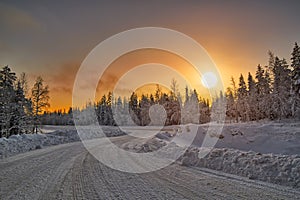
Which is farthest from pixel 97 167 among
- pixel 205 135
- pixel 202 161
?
pixel 205 135

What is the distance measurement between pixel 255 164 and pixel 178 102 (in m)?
52.4

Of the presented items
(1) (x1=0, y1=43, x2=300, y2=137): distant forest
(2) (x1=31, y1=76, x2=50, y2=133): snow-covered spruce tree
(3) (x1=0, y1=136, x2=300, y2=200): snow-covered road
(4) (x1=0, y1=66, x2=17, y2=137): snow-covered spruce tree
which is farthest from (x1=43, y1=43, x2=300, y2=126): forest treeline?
(4) (x1=0, y1=66, x2=17, y2=137): snow-covered spruce tree

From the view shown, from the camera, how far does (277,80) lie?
43031mm

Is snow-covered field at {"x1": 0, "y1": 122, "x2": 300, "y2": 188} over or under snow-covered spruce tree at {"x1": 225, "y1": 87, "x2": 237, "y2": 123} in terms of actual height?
under

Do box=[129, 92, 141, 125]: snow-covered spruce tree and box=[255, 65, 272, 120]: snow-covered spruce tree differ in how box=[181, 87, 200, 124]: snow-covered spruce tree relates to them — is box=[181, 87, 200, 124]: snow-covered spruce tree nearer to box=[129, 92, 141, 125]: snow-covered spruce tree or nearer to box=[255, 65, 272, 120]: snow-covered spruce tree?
box=[255, 65, 272, 120]: snow-covered spruce tree

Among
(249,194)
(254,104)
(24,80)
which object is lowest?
(249,194)

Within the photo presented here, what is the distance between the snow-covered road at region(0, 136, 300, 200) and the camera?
5254 millimetres

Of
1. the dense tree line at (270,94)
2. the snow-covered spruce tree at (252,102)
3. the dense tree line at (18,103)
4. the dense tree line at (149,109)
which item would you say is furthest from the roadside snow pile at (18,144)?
the snow-covered spruce tree at (252,102)

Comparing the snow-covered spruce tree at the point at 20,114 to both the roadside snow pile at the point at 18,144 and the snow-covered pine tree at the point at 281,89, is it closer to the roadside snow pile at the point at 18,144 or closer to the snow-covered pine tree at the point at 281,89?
the roadside snow pile at the point at 18,144

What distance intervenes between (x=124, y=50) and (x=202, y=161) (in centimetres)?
1274

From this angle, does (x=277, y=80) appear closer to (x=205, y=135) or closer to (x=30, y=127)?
(x=205, y=135)

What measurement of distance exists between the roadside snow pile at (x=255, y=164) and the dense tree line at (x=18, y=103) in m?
29.6

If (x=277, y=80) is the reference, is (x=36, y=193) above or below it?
below

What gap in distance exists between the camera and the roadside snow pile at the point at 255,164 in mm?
6230
